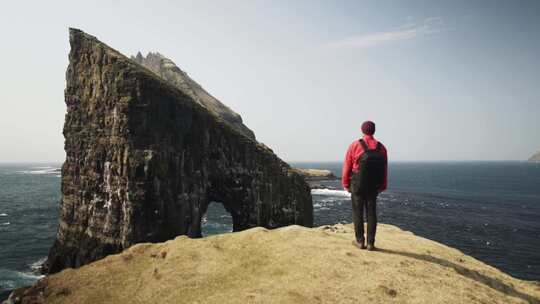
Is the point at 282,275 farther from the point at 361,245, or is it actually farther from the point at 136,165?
the point at 136,165

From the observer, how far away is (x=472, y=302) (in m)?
8.60

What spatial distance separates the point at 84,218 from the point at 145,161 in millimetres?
10504

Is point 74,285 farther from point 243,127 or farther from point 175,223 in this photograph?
point 243,127

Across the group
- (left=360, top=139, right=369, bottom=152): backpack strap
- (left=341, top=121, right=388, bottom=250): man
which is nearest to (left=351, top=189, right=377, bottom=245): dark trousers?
(left=341, top=121, right=388, bottom=250): man

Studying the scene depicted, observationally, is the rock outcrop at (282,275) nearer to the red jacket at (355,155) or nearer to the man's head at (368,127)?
the red jacket at (355,155)

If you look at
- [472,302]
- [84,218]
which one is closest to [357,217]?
[472,302]

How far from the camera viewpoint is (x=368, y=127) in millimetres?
11188

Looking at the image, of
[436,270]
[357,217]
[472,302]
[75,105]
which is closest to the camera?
[472,302]

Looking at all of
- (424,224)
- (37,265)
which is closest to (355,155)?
(37,265)

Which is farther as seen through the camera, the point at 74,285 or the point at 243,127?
the point at 243,127

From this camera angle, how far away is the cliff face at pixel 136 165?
32781 mm

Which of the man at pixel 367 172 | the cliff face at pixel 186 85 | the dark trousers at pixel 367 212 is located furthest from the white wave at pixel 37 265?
the cliff face at pixel 186 85

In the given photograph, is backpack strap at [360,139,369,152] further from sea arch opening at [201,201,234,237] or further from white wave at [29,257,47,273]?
white wave at [29,257,47,273]

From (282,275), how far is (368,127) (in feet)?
19.4
